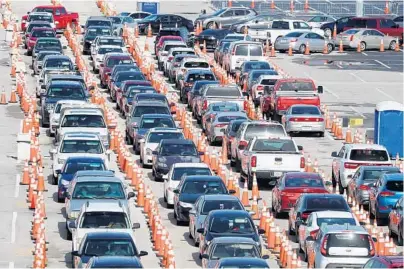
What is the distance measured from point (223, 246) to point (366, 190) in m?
9.61

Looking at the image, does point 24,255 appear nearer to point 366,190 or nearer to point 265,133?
point 366,190

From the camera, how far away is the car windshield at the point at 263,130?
5202 cm

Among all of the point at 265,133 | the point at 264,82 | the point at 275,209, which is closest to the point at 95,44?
the point at 264,82

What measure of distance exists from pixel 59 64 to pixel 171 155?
19.0m

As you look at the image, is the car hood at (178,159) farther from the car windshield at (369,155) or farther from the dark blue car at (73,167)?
the car windshield at (369,155)

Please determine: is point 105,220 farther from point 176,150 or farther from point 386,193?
point 176,150

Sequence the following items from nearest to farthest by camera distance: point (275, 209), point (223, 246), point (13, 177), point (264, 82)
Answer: point (223, 246), point (275, 209), point (13, 177), point (264, 82)

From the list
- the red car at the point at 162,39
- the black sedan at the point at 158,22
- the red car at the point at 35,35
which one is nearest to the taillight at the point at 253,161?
the red car at the point at 162,39

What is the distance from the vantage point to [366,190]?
44.7 metres

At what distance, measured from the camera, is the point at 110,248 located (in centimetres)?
3559

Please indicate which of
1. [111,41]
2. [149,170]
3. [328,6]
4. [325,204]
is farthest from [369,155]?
[328,6]

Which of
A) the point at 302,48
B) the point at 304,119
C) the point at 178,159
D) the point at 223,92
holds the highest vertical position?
the point at 223,92

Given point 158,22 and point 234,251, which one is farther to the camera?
point 158,22

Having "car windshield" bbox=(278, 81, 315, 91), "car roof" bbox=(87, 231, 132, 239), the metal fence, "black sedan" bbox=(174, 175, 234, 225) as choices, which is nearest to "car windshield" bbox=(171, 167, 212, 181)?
"black sedan" bbox=(174, 175, 234, 225)
